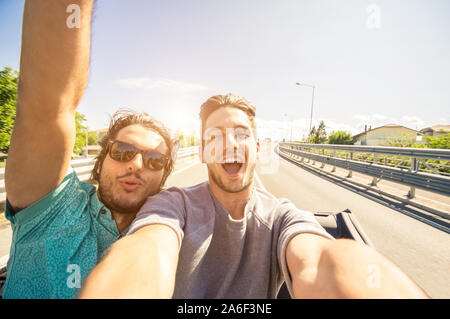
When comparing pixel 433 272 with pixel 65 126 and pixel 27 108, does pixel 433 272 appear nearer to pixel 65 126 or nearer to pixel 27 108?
pixel 65 126

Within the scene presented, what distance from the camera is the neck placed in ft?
6.12

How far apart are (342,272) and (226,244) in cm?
82

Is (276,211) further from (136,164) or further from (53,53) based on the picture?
(53,53)

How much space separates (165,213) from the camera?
148cm

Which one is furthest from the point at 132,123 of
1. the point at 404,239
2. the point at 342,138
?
the point at 342,138

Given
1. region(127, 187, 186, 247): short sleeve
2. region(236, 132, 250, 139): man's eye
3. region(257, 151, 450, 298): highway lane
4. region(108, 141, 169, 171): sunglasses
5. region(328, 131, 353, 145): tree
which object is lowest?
region(257, 151, 450, 298): highway lane

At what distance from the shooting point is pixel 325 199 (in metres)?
6.48

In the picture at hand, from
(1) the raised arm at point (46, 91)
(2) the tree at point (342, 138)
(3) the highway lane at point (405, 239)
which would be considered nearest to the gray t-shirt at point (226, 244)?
(1) the raised arm at point (46, 91)

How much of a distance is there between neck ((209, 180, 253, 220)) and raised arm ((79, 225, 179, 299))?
649 mm

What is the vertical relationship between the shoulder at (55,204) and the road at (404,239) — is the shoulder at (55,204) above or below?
above

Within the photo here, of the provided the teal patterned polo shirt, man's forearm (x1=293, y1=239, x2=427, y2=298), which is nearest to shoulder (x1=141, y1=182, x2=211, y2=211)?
the teal patterned polo shirt

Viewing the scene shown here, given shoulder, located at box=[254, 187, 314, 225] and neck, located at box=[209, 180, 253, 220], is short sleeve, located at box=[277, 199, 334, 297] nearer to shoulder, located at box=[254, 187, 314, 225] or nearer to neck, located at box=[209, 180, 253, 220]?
shoulder, located at box=[254, 187, 314, 225]

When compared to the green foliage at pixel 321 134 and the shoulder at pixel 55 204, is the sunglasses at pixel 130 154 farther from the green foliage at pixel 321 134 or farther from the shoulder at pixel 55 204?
the green foliage at pixel 321 134

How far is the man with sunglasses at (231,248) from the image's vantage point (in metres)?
0.97
